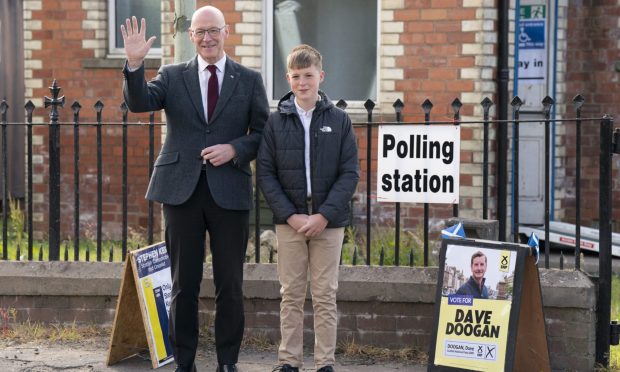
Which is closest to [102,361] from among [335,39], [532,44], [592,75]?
[335,39]

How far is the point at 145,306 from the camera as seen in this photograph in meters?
6.36

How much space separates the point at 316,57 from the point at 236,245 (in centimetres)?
110

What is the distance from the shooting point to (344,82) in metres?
10.7

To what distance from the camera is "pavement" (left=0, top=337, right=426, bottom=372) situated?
254 inches

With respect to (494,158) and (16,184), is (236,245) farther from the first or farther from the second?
(16,184)

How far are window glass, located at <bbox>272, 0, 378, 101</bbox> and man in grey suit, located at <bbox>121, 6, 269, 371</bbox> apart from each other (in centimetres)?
473

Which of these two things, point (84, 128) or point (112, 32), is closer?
point (84, 128)

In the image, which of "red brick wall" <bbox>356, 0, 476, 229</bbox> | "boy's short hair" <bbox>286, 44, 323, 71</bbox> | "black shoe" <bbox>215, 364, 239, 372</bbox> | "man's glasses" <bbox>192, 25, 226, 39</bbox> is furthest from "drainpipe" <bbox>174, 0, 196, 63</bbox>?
"red brick wall" <bbox>356, 0, 476, 229</bbox>

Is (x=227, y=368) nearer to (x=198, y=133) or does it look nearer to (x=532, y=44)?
(x=198, y=133)

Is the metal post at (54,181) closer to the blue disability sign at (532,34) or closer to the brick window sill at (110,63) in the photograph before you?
the brick window sill at (110,63)

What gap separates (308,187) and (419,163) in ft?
3.44

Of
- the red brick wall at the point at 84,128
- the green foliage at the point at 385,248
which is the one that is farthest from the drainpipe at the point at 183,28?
the red brick wall at the point at 84,128

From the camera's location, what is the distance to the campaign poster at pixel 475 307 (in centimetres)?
600

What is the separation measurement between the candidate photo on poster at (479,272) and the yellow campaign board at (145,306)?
1667 mm
